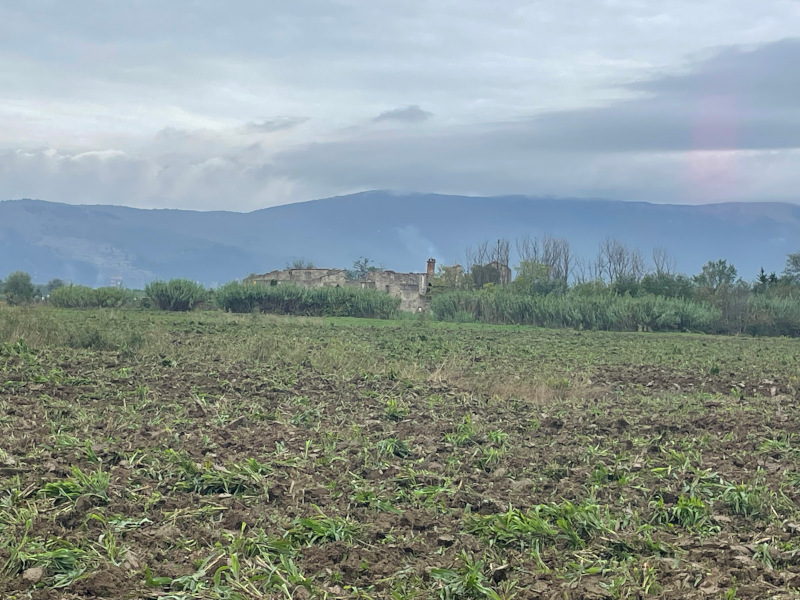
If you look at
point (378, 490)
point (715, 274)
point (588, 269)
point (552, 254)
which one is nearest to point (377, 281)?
point (552, 254)

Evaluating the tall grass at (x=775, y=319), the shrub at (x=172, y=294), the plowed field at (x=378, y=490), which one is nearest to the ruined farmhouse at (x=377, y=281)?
the shrub at (x=172, y=294)

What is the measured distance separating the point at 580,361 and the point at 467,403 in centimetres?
1075

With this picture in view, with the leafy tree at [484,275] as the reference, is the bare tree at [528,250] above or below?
above

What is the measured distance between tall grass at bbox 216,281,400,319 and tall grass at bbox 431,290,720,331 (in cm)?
429

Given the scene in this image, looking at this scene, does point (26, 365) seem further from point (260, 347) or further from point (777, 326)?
point (777, 326)

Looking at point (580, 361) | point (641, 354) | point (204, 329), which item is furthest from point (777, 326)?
point (204, 329)

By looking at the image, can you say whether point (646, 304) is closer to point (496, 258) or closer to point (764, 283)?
point (764, 283)

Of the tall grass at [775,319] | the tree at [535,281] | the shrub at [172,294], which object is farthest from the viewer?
the tree at [535,281]

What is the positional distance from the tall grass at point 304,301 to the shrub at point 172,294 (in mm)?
2582

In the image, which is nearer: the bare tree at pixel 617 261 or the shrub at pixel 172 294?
the shrub at pixel 172 294

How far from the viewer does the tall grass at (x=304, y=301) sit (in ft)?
180

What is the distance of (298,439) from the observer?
33.1ft

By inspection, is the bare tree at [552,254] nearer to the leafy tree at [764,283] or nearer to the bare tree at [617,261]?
the bare tree at [617,261]

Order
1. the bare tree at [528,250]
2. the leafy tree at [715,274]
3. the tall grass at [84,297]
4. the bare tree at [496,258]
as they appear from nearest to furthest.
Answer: the tall grass at [84,297], the leafy tree at [715,274], the bare tree at [496,258], the bare tree at [528,250]
